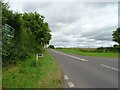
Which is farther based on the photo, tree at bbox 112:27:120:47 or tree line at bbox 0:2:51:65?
tree at bbox 112:27:120:47

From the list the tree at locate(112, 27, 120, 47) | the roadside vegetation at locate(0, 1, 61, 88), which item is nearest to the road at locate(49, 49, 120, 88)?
the roadside vegetation at locate(0, 1, 61, 88)

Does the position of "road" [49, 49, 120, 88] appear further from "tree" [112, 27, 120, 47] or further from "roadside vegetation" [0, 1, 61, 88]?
"tree" [112, 27, 120, 47]

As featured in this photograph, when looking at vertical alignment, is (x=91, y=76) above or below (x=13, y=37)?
below

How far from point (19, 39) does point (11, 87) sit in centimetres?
919

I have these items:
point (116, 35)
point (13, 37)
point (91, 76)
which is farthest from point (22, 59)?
point (116, 35)

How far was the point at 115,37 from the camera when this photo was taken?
7600cm

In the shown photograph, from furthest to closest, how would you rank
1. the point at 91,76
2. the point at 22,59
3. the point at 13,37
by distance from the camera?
the point at 22,59, the point at 13,37, the point at 91,76

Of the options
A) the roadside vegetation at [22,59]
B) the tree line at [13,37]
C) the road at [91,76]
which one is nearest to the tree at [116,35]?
the roadside vegetation at [22,59]

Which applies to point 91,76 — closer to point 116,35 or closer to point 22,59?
point 22,59

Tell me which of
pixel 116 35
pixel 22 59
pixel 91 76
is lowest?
pixel 91 76

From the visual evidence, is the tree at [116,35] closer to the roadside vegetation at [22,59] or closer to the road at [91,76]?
the roadside vegetation at [22,59]

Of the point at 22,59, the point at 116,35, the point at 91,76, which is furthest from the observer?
the point at 116,35

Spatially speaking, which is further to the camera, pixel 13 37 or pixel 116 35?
pixel 116 35

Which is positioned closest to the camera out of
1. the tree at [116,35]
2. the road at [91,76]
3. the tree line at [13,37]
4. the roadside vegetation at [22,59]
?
the road at [91,76]
